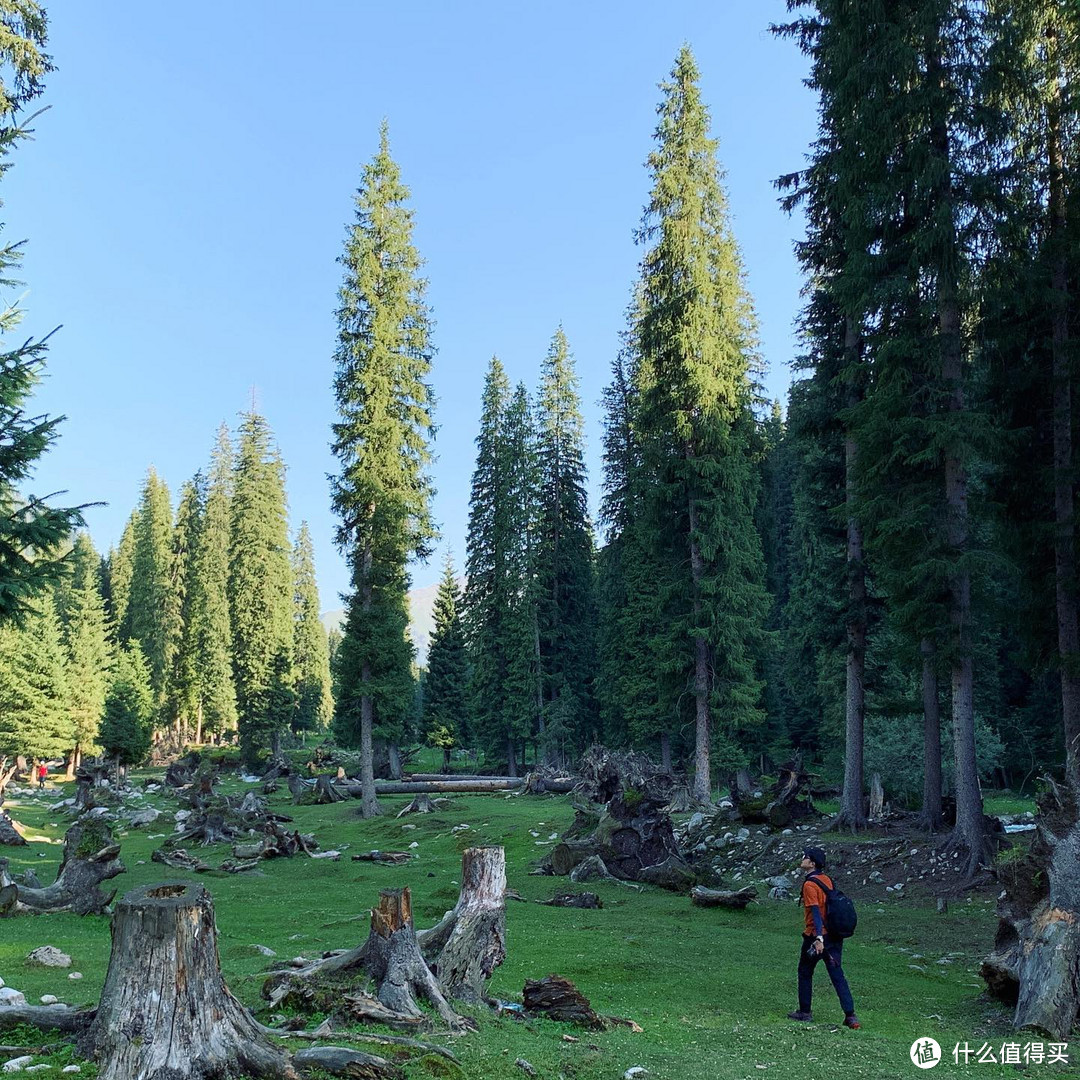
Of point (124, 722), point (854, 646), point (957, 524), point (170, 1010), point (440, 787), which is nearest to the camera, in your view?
point (170, 1010)

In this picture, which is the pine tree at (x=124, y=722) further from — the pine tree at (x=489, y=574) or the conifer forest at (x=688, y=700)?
the pine tree at (x=489, y=574)

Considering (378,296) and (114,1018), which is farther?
(378,296)

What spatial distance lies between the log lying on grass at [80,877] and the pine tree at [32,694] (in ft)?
94.4

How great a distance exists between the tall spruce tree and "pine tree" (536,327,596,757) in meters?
17.9

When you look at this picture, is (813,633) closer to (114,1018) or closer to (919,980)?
(919,980)

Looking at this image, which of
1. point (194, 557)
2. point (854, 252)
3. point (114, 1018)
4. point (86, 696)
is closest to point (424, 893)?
point (114, 1018)

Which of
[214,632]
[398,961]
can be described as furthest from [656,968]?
[214,632]

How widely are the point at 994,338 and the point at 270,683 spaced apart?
47822 millimetres

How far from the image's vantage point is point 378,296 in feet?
108

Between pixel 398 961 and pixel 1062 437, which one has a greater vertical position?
pixel 1062 437

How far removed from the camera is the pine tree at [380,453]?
3083 centimetres

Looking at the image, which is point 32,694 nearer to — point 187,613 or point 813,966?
point 187,613

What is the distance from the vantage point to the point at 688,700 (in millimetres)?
31062

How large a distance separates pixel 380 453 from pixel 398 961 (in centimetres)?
2657
